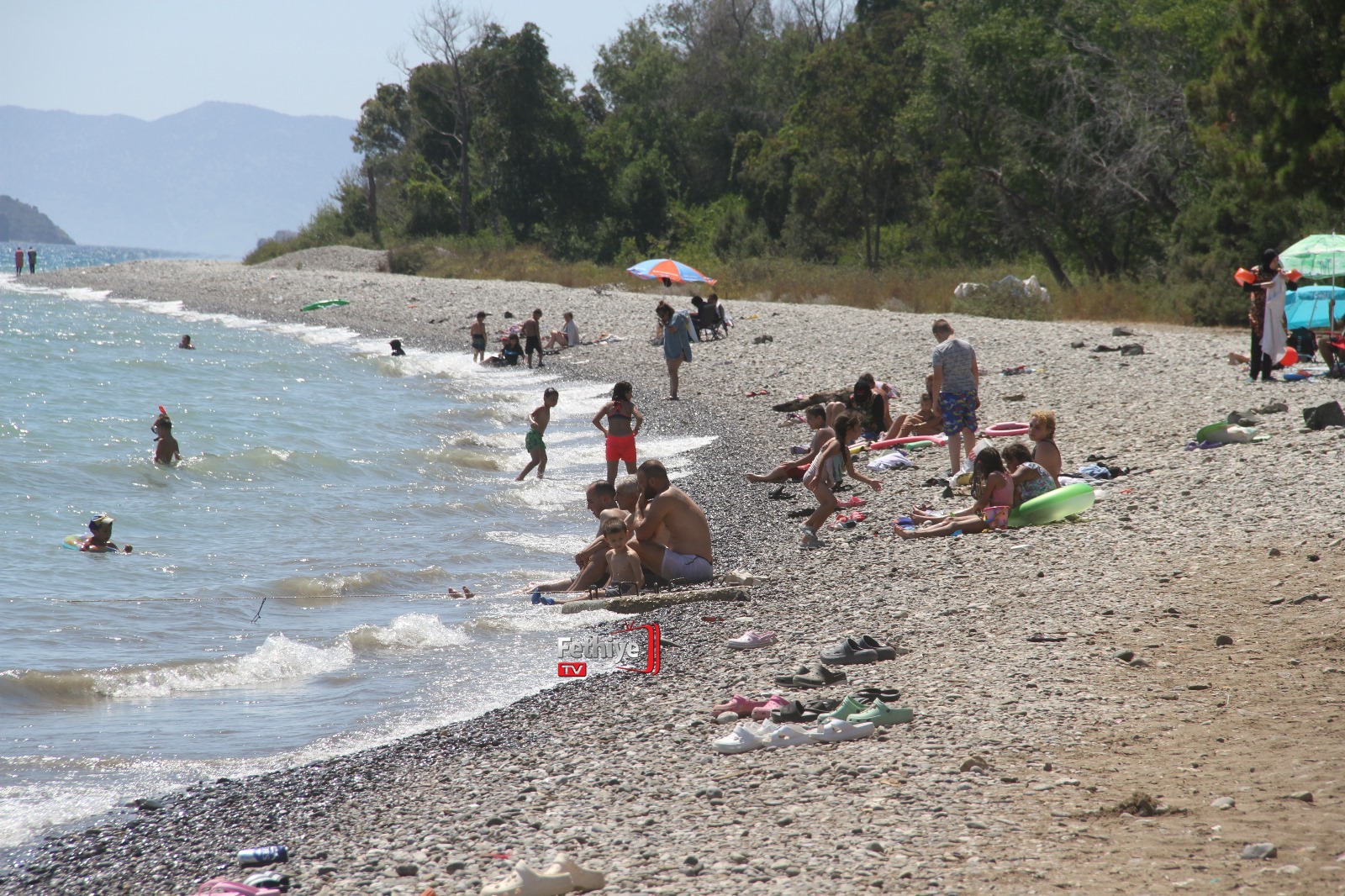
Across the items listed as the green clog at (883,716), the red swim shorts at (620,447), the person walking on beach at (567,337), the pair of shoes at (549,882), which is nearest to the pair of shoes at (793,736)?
the green clog at (883,716)

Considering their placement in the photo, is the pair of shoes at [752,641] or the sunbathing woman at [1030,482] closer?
the pair of shoes at [752,641]

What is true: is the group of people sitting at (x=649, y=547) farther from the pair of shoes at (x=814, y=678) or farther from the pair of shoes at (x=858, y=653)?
the pair of shoes at (x=814, y=678)

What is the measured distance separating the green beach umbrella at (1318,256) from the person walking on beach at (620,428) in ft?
27.9

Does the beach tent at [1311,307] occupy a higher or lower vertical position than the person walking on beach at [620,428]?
higher

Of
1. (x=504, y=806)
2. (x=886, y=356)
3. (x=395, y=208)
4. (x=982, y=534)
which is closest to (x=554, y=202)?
(x=395, y=208)

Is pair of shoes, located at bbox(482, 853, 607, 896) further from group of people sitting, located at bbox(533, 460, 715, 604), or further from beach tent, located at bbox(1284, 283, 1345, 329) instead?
beach tent, located at bbox(1284, 283, 1345, 329)

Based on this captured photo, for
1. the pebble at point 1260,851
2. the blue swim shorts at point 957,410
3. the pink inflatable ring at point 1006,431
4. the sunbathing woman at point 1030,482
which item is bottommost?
the pebble at point 1260,851

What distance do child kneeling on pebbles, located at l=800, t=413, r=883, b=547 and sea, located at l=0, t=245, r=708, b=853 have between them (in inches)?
88.6

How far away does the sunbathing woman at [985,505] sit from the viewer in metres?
9.04

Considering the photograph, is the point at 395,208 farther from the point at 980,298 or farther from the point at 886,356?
the point at 886,356

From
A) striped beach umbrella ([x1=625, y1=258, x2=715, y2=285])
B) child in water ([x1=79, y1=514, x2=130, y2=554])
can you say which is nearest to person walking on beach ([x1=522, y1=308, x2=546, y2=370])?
striped beach umbrella ([x1=625, y1=258, x2=715, y2=285])

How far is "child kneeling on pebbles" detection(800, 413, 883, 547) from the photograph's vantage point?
32.2 feet

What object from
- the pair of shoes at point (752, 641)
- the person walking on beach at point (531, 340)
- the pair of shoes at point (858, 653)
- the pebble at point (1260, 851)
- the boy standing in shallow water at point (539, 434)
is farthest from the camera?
the person walking on beach at point (531, 340)

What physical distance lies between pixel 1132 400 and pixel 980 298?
12.2m
